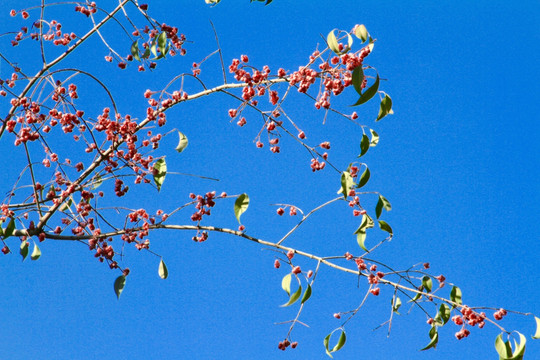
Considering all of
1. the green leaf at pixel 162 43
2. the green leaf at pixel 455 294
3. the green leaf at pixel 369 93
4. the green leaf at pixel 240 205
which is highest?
the green leaf at pixel 162 43

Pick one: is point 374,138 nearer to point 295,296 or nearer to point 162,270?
point 295,296

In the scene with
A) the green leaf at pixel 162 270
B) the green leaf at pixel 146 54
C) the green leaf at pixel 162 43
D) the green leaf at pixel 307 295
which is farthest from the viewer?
the green leaf at pixel 146 54

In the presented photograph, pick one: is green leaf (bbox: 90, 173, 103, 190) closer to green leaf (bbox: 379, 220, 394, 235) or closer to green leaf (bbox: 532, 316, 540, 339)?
green leaf (bbox: 379, 220, 394, 235)

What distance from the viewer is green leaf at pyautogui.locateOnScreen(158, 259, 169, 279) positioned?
3.48 meters

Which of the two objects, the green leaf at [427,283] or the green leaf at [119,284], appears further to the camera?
the green leaf at [427,283]

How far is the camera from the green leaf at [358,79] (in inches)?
103

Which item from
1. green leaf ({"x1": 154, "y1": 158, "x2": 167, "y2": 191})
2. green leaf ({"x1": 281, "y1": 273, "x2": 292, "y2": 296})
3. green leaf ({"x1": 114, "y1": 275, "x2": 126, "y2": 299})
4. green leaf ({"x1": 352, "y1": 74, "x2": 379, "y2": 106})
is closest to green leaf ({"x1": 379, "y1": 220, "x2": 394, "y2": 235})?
green leaf ({"x1": 281, "y1": 273, "x2": 292, "y2": 296})

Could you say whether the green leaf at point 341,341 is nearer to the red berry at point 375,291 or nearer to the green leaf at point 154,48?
the red berry at point 375,291

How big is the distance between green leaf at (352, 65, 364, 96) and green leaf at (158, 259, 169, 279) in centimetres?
156

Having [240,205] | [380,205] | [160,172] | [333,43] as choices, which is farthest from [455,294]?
[160,172]

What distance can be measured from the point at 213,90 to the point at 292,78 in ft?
1.96

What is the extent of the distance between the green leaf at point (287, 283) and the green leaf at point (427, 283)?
2.83 feet

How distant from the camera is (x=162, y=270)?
348cm

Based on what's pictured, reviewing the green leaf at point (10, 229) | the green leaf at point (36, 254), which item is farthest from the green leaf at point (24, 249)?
the green leaf at point (10, 229)
